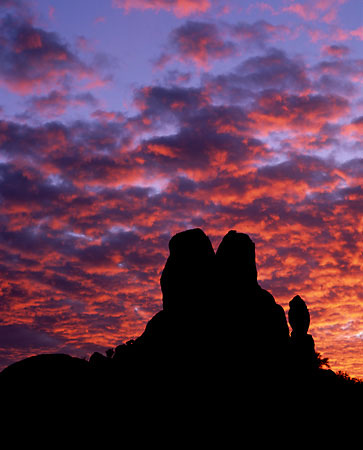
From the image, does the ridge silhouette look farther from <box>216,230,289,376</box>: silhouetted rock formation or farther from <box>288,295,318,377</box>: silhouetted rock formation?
<box>288,295,318,377</box>: silhouetted rock formation

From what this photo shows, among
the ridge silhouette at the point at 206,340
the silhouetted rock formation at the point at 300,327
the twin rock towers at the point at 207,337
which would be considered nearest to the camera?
the ridge silhouette at the point at 206,340

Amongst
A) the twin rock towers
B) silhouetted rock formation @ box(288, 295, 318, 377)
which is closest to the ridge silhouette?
the twin rock towers

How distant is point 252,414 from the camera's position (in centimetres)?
3134

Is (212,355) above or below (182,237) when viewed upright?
below

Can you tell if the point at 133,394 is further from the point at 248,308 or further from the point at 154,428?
the point at 248,308

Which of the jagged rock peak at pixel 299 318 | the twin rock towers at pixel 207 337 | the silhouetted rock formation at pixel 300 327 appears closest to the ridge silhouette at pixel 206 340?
the twin rock towers at pixel 207 337

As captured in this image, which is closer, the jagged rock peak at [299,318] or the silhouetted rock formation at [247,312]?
the silhouetted rock formation at [247,312]

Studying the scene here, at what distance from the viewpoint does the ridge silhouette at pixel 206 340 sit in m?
33.4

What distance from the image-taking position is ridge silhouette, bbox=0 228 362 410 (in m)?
33.4

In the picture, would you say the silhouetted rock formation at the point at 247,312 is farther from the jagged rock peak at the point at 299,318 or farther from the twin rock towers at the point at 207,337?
the jagged rock peak at the point at 299,318

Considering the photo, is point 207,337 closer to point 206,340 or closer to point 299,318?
point 206,340

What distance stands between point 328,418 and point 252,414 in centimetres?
584

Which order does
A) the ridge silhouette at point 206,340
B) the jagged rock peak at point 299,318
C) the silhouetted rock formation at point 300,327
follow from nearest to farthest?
1. the ridge silhouette at point 206,340
2. the silhouetted rock formation at point 300,327
3. the jagged rock peak at point 299,318

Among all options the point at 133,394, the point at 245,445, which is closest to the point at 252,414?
the point at 245,445
